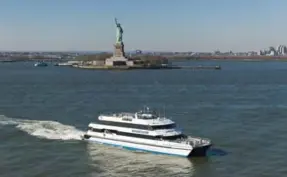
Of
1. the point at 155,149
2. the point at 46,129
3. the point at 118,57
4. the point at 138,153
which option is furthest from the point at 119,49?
the point at 155,149

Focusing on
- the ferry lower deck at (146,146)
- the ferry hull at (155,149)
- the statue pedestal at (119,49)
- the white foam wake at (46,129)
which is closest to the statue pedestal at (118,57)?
the statue pedestal at (119,49)

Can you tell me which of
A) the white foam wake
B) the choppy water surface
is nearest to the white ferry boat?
the choppy water surface

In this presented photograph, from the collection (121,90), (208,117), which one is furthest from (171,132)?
(121,90)

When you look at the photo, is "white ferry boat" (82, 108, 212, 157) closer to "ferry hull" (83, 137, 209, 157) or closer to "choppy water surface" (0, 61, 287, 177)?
"ferry hull" (83, 137, 209, 157)

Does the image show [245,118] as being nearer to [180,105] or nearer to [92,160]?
[180,105]

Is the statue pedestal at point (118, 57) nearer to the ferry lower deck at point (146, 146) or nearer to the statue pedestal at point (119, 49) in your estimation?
the statue pedestal at point (119, 49)
